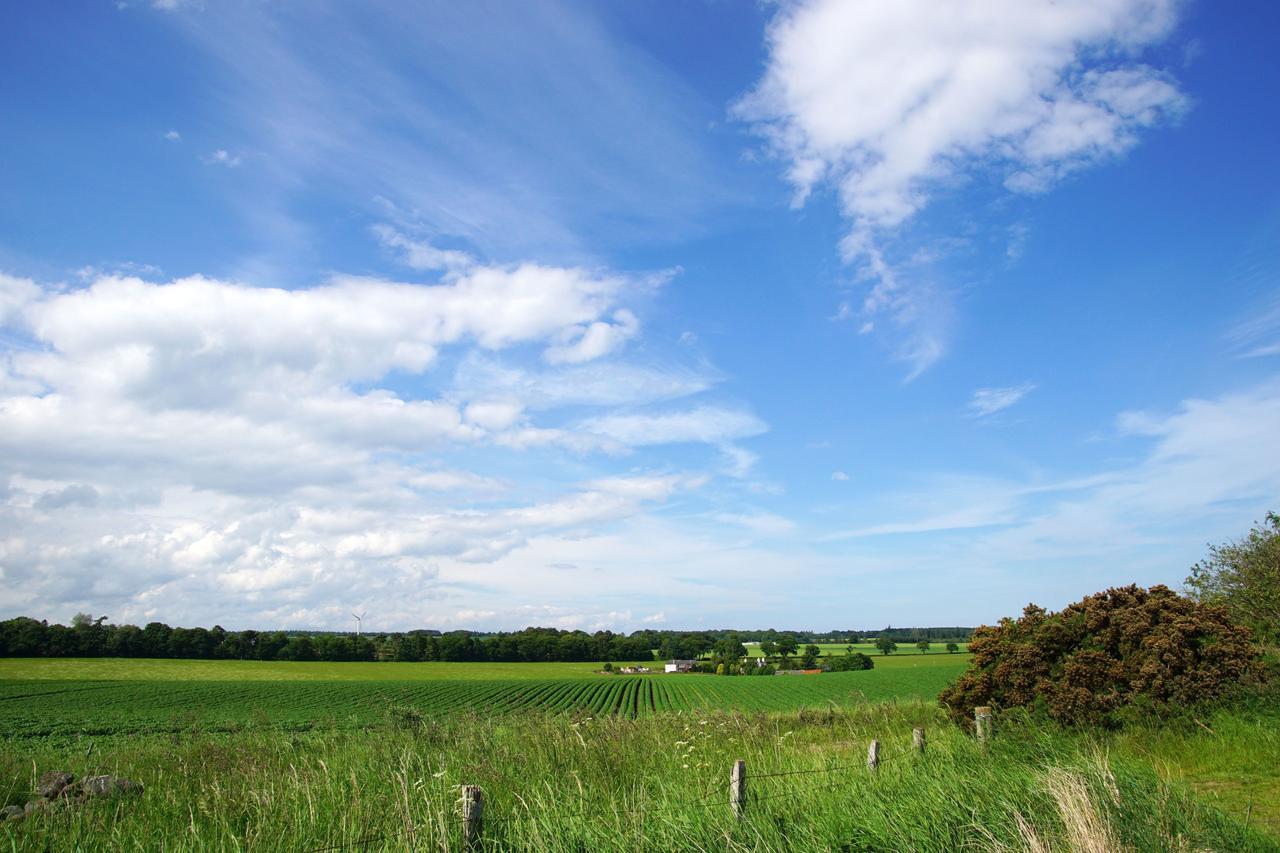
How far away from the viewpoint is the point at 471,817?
447 centimetres

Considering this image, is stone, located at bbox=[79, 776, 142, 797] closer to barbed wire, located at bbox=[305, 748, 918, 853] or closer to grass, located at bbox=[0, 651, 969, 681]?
barbed wire, located at bbox=[305, 748, 918, 853]

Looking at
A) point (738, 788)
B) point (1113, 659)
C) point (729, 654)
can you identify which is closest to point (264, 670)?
point (729, 654)

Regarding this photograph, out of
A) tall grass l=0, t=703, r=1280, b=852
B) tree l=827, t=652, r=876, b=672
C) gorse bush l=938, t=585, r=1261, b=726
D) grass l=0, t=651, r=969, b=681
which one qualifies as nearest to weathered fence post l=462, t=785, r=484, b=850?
tall grass l=0, t=703, r=1280, b=852

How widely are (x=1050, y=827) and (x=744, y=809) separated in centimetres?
207

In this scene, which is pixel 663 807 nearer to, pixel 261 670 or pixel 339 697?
pixel 339 697

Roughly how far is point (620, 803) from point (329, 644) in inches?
3951

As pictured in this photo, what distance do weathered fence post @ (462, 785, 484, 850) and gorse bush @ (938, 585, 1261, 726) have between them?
485 inches

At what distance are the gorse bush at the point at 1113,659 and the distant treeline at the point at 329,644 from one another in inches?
3707

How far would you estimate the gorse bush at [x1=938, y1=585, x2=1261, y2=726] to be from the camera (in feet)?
41.7

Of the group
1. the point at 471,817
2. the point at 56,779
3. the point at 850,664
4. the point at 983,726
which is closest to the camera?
the point at 471,817

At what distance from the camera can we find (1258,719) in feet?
38.0

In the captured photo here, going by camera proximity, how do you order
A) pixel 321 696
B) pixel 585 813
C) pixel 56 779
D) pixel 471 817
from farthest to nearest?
pixel 321 696 < pixel 56 779 < pixel 585 813 < pixel 471 817

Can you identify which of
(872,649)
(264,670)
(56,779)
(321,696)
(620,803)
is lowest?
(321,696)

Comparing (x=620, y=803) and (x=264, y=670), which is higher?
(x=620, y=803)
